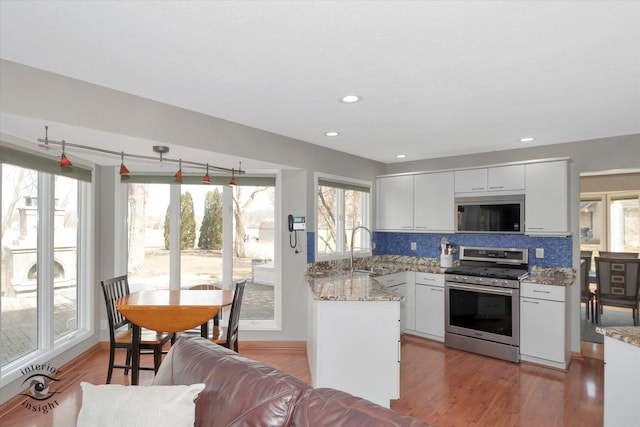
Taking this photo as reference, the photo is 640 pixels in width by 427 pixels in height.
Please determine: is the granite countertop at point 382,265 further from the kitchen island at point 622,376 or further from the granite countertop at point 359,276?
the kitchen island at point 622,376

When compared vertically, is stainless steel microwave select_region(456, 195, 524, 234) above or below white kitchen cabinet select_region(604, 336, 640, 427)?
above

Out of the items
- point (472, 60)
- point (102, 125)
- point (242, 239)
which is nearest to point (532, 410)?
point (472, 60)

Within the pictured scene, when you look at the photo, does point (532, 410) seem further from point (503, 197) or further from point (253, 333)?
point (253, 333)

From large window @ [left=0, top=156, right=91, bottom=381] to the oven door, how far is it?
4.05 meters

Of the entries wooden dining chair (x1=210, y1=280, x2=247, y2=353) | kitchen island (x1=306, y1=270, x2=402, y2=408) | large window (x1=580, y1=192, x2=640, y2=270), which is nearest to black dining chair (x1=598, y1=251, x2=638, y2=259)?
large window (x1=580, y1=192, x2=640, y2=270)

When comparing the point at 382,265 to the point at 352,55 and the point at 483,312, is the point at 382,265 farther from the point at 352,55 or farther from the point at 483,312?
the point at 352,55

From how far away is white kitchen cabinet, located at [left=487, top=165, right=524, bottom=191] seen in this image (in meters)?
4.16

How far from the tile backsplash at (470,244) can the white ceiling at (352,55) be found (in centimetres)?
150

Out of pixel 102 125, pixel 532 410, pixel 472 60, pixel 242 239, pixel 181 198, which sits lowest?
pixel 532 410

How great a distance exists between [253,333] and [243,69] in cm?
303

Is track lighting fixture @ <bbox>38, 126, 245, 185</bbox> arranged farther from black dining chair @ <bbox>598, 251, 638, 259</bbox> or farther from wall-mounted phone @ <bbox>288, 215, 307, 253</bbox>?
black dining chair @ <bbox>598, 251, 638, 259</bbox>

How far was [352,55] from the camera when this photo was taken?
1986 millimetres

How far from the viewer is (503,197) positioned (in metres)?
4.30

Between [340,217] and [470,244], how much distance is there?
67.9 inches
